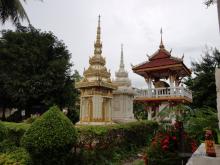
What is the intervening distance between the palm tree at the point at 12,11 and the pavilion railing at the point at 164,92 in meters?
9.92

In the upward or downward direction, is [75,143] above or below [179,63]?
below

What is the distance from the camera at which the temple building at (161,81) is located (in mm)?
17781

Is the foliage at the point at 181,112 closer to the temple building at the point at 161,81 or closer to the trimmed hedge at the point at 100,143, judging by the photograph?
the trimmed hedge at the point at 100,143

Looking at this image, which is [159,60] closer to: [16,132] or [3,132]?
[16,132]

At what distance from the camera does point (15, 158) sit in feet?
27.6

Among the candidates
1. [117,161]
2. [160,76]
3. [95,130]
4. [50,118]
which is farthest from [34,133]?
[160,76]

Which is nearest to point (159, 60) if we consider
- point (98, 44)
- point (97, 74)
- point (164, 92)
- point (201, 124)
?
point (164, 92)

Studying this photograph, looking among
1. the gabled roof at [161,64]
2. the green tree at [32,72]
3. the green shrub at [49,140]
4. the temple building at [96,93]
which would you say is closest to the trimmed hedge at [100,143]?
the green shrub at [49,140]

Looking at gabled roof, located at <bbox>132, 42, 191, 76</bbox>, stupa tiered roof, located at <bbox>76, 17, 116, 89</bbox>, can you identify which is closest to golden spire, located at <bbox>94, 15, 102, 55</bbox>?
stupa tiered roof, located at <bbox>76, 17, 116, 89</bbox>

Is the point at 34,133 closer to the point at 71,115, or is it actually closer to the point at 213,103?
Result: the point at 213,103

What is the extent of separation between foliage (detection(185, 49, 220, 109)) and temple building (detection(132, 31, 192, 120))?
5.06 feet

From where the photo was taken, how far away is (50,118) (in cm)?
748

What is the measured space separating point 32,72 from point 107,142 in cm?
1767

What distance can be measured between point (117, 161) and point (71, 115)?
64.7ft
